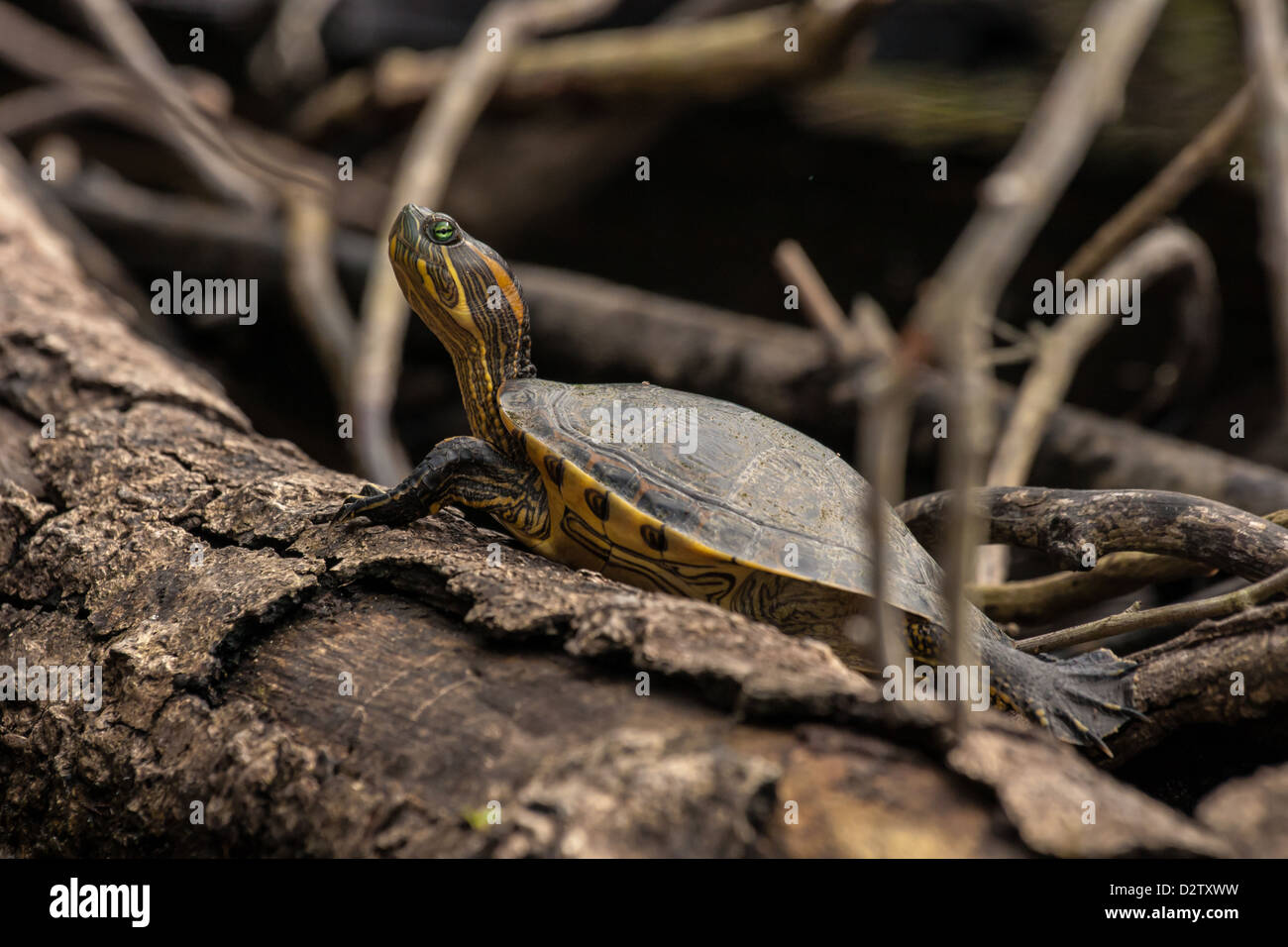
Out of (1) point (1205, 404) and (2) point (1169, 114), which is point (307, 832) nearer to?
(1) point (1205, 404)

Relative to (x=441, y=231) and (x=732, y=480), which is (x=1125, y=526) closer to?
A: (x=732, y=480)

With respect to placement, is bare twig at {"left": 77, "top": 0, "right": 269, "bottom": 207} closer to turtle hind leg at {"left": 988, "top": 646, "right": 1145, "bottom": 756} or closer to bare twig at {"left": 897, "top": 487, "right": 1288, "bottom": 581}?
bare twig at {"left": 897, "top": 487, "right": 1288, "bottom": 581}

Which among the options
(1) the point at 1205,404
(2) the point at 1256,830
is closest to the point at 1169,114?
(1) the point at 1205,404

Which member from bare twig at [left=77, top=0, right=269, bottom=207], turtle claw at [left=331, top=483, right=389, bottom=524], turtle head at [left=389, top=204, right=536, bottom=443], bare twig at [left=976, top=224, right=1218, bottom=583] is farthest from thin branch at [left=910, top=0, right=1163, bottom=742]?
bare twig at [left=77, top=0, right=269, bottom=207]

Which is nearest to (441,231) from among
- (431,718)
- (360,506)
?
(360,506)

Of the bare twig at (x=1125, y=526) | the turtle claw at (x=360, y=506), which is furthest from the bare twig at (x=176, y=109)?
the bare twig at (x=1125, y=526)

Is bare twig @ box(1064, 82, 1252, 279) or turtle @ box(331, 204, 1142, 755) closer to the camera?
turtle @ box(331, 204, 1142, 755)

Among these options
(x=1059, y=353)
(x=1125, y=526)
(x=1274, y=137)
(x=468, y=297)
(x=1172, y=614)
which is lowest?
(x=1172, y=614)

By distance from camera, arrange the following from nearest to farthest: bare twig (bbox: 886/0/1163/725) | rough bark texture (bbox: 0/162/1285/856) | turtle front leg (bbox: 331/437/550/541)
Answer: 1. bare twig (bbox: 886/0/1163/725)
2. rough bark texture (bbox: 0/162/1285/856)
3. turtle front leg (bbox: 331/437/550/541)

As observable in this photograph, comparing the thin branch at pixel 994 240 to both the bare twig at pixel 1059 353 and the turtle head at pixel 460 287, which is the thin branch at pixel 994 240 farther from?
the bare twig at pixel 1059 353
